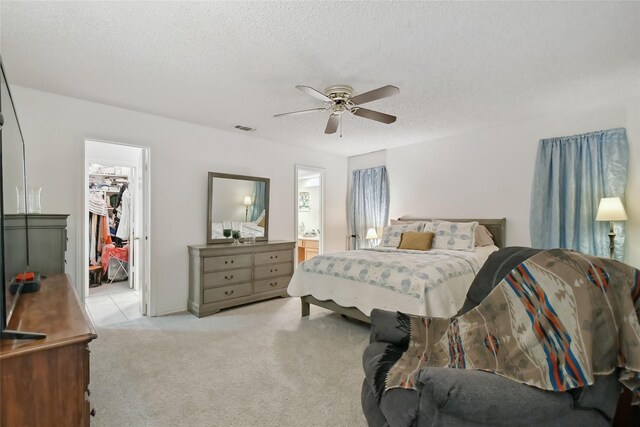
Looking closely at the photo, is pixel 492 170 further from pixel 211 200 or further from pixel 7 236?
pixel 7 236

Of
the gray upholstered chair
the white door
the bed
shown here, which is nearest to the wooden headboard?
the bed

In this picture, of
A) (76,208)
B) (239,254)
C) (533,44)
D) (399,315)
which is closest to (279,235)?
(239,254)

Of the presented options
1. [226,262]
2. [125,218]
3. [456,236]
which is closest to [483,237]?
[456,236]

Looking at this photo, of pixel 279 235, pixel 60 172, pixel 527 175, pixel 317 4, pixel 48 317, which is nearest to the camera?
pixel 48 317

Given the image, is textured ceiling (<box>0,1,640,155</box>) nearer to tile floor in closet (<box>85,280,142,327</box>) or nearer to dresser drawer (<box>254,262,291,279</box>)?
dresser drawer (<box>254,262,291,279</box>)

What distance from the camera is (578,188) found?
3.49 metres

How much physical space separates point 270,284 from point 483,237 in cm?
295

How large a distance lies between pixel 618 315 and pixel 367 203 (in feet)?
15.5

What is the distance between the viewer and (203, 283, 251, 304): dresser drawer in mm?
3803

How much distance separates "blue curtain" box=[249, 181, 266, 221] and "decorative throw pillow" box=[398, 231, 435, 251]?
7.02ft

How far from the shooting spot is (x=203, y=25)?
6.52 feet

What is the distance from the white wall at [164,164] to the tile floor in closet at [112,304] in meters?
0.48

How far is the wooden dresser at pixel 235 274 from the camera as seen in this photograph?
12.4ft

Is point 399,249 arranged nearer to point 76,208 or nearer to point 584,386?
point 584,386
